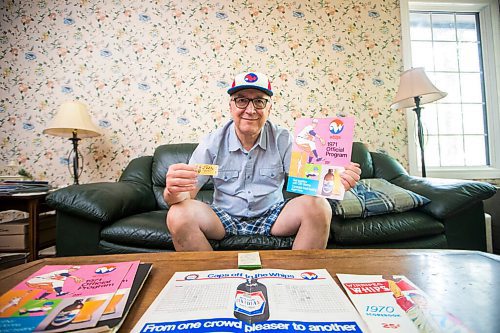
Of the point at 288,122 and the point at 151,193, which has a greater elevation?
the point at 288,122

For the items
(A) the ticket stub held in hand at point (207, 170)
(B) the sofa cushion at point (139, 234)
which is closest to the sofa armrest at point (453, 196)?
(A) the ticket stub held in hand at point (207, 170)

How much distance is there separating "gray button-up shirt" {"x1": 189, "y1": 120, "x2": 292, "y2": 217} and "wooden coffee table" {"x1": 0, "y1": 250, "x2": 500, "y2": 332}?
1.64 feet

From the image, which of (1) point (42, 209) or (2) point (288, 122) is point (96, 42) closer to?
(1) point (42, 209)

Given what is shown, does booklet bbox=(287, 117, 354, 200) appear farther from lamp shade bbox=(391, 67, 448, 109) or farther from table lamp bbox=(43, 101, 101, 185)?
table lamp bbox=(43, 101, 101, 185)

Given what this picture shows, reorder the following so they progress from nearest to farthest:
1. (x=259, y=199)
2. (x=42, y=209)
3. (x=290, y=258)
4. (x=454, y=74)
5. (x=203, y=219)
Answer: (x=290, y=258)
(x=203, y=219)
(x=259, y=199)
(x=42, y=209)
(x=454, y=74)

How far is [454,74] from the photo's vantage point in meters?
2.55

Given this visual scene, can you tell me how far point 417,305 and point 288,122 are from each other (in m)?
1.92

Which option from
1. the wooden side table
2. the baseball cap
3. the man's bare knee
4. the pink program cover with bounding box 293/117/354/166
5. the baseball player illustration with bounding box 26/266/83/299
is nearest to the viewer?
the baseball player illustration with bounding box 26/266/83/299

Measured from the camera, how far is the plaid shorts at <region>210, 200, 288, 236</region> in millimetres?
1149

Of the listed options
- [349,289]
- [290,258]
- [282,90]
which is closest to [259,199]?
[290,258]

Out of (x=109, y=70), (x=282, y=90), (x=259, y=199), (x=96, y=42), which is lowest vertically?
(x=259, y=199)

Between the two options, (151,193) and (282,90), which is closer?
(151,193)

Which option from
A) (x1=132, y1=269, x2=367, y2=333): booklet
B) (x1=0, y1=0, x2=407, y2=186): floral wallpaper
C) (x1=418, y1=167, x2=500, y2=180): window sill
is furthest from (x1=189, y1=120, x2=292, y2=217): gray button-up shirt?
(x1=418, y1=167, x2=500, y2=180): window sill

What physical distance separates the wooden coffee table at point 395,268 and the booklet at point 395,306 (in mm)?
29
